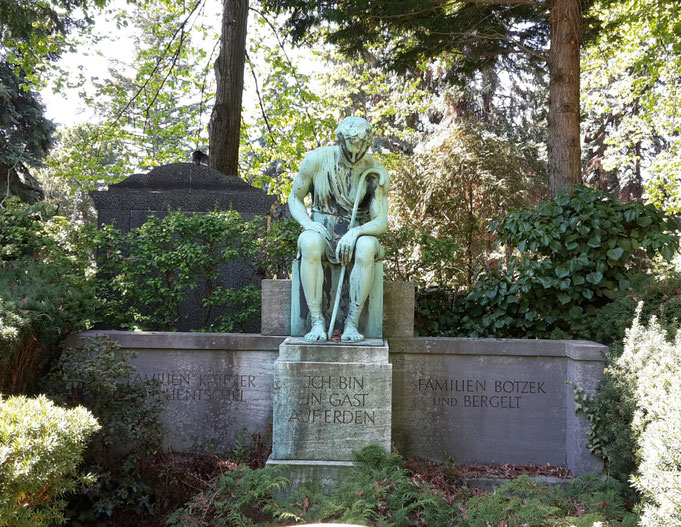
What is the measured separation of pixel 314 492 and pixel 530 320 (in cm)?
286

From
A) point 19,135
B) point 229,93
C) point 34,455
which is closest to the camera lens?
point 34,455

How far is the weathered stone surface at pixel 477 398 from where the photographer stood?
530cm

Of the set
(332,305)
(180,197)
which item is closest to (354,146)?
(332,305)

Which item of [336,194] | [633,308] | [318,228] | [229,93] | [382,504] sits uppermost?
[229,93]

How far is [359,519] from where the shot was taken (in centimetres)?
362

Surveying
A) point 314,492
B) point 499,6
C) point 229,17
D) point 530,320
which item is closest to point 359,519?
point 314,492

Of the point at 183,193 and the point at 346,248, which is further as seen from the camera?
→ the point at 183,193

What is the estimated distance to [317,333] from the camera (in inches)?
183

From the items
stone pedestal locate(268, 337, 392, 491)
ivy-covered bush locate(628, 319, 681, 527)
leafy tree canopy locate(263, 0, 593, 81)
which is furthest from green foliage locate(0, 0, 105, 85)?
ivy-covered bush locate(628, 319, 681, 527)

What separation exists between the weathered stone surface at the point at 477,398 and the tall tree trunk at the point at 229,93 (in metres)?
6.10

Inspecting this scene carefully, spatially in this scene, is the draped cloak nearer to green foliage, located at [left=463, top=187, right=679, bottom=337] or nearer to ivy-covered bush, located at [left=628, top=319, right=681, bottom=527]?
green foliage, located at [left=463, top=187, right=679, bottom=337]

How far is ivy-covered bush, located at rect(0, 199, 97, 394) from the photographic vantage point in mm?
4375

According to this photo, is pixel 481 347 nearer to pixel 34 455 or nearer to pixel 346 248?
pixel 346 248

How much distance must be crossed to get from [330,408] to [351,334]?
582 mm
